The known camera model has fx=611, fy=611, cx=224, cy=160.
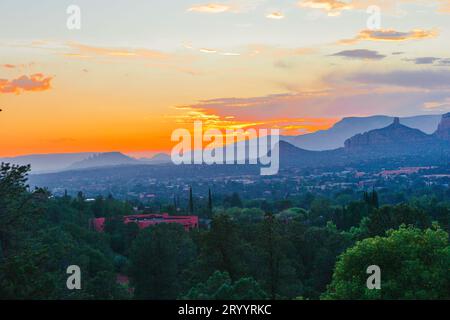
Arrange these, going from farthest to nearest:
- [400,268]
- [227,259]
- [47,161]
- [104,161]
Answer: [104,161] → [47,161] → [227,259] → [400,268]

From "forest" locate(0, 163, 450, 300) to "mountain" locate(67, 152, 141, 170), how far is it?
128m

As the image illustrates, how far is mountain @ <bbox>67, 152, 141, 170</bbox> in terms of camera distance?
168 meters

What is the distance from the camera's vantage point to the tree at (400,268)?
18.7 metres

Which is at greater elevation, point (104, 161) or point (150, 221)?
point (104, 161)

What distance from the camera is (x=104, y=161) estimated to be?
17225cm

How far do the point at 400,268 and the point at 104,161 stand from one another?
15736 cm

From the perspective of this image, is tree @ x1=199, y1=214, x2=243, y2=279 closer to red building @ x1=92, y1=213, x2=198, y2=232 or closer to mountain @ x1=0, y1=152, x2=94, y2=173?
red building @ x1=92, y1=213, x2=198, y2=232

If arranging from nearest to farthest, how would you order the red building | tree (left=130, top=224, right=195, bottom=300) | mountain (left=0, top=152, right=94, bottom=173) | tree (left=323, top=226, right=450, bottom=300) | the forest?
the forest → tree (left=323, top=226, right=450, bottom=300) → tree (left=130, top=224, right=195, bottom=300) → the red building → mountain (left=0, top=152, right=94, bottom=173)

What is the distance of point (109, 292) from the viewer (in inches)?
957

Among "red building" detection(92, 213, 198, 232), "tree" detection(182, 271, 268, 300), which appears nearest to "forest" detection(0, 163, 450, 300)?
"tree" detection(182, 271, 268, 300)

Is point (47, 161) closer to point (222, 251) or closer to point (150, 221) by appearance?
point (150, 221)

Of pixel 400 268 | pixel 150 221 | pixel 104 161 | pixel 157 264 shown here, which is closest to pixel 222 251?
pixel 157 264

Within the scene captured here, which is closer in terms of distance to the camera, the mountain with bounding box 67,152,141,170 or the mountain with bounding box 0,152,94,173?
the mountain with bounding box 0,152,94,173

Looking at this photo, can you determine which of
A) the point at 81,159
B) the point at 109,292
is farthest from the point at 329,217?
the point at 81,159
